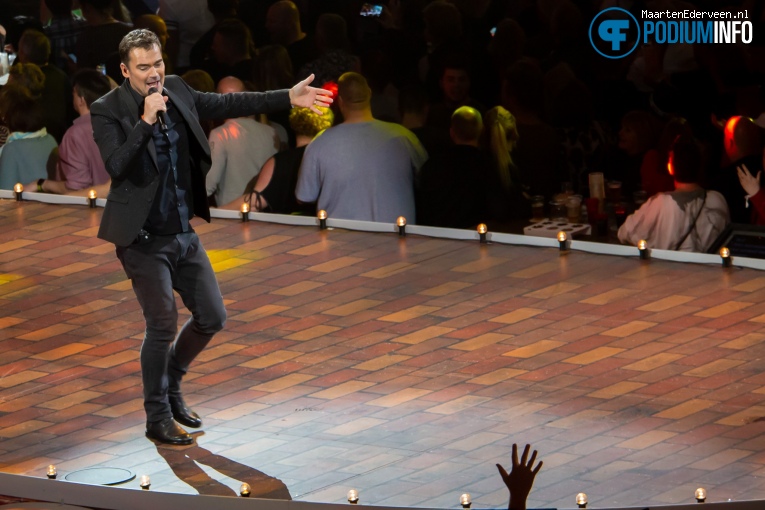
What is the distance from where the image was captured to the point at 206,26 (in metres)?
10.2

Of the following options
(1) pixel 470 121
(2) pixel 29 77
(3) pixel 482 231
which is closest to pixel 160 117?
(3) pixel 482 231

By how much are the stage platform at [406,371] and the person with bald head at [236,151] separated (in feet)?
1.84

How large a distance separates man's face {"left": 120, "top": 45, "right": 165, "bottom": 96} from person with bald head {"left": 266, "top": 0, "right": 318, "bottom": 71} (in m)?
4.24

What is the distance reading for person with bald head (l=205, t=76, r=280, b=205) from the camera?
366 inches

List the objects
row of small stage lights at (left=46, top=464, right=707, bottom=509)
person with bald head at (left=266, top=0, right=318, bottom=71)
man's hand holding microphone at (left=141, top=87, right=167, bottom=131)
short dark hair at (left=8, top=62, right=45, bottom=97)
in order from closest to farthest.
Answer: row of small stage lights at (left=46, top=464, right=707, bottom=509), man's hand holding microphone at (left=141, top=87, right=167, bottom=131), person with bald head at (left=266, top=0, right=318, bottom=71), short dark hair at (left=8, top=62, right=45, bottom=97)

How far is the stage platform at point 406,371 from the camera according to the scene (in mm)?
5363

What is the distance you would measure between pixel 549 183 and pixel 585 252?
73 centimetres

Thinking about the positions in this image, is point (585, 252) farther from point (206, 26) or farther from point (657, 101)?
point (206, 26)

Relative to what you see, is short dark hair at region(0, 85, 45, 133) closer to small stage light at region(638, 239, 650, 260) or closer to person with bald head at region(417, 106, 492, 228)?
person with bald head at region(417, 106, 492, 228)

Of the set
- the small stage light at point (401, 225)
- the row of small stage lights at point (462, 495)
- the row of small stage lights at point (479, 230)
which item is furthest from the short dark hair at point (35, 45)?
the row of small stage lights at point (462, 495)

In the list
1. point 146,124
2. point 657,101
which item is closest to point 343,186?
point 657,101

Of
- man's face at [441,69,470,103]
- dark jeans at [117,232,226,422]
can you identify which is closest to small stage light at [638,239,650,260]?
man's face at [441,69,470,103]

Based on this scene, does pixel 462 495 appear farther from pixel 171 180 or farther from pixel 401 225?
pixel 401 225

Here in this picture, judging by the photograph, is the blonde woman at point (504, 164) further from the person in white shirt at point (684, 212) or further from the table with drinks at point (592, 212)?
the person in white shirt at point (684, 212)
